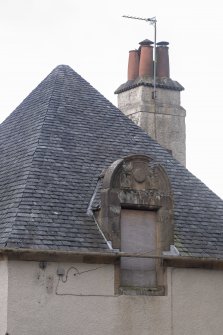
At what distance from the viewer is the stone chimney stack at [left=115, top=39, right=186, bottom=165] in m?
26.8

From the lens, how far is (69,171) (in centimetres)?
2083

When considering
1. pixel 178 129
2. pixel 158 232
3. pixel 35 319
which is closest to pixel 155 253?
pixel 158 232

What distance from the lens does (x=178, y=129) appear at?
27078 millimetres

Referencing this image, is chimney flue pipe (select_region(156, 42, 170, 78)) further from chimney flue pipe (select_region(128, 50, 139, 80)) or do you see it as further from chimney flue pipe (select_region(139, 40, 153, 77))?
chimney flue pipe (select_region(128, 50, 139, 80))

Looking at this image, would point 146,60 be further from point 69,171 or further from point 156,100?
point 69,171

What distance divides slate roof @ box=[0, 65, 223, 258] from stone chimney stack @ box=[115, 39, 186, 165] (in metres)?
3.06

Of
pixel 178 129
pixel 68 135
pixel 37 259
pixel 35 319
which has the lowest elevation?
pixel 35 319

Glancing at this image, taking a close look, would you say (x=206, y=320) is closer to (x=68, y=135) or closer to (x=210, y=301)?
(x=210, y=301)

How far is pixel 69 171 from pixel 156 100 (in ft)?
22.6

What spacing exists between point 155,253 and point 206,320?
193 cm

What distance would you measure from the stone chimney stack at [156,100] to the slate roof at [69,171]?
3.06m

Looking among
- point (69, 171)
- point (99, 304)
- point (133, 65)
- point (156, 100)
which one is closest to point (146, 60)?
point (133, 65)

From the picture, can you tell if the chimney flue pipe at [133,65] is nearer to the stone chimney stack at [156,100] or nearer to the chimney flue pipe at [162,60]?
the stone chimney stack at [156,100]

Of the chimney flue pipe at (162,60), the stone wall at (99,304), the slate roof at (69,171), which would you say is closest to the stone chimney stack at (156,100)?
the chimney flue pipe at (162,60)
